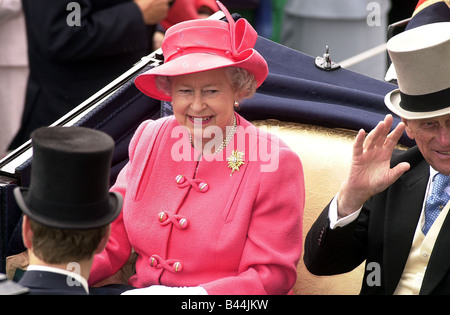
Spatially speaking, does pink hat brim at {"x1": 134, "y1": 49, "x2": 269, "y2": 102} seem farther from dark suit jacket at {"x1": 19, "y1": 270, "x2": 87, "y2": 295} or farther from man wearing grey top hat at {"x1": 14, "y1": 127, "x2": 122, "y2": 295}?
dark suit jacket at {"x1": 19, "y1": 270, "x2": 87, "y2": 295}

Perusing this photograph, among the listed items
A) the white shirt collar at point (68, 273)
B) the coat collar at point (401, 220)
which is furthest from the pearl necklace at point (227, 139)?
the white shirt collar at point (68, 273)

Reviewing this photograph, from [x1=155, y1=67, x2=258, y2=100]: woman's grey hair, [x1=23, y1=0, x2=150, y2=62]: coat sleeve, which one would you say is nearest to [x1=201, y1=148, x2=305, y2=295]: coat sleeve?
[x1=155, y1=67, x2=258, y2=100]: woman's grey hair

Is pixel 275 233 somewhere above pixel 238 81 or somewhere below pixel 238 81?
below

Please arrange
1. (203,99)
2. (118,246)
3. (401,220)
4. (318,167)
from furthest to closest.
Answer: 1. (318,167)
2. (118,246)
3. (203,99)
4. (401,220)

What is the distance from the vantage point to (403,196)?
9.47 feet

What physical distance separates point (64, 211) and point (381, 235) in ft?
3.29

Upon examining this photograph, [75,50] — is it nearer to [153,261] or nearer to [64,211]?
[153,261]

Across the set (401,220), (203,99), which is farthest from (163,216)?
(401,220)

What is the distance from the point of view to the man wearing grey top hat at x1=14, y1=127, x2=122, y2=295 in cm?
238

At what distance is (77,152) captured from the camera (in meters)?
2.39

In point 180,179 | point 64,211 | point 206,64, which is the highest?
point 206,64

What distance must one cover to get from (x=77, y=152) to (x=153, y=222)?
0.71 m

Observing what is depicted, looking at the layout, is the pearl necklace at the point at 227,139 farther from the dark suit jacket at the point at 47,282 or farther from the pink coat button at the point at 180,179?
the dark suit jacket at the point at 47,282

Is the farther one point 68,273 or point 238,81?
point 238,81
